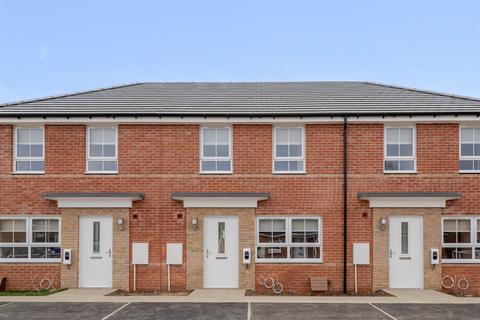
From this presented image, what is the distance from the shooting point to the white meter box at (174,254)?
14.5 m

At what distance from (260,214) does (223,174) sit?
69.8 inches

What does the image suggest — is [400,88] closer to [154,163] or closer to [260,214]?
[260,214]

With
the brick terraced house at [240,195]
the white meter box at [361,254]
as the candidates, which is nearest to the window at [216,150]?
the brick terraced house at [240,195]

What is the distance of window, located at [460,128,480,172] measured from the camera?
1484 cm

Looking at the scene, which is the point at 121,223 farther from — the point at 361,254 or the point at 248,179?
the point at 361,254

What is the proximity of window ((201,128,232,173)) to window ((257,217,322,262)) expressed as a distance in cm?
220

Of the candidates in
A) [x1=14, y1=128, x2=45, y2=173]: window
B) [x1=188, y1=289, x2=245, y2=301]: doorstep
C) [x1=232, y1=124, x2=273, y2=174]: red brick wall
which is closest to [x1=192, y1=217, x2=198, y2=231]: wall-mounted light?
[x1=188, y1=289, x2=245, y2=301]: doorstep

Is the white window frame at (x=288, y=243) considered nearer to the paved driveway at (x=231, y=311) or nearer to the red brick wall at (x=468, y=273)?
the paved driveway at (x=231, y=311)

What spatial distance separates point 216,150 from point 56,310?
669 centimetres

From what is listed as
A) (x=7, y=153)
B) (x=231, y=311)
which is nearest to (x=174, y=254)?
(x=231, y=311)

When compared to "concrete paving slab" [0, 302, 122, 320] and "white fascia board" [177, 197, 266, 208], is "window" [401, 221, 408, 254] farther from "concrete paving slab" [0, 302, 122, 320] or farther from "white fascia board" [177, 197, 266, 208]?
"concrete paving slab" [0, 302, 122, 320]

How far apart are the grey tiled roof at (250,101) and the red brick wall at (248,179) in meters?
0.60

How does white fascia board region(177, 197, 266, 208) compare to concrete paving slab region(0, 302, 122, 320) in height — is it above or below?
above

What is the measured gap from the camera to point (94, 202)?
14461 mm
